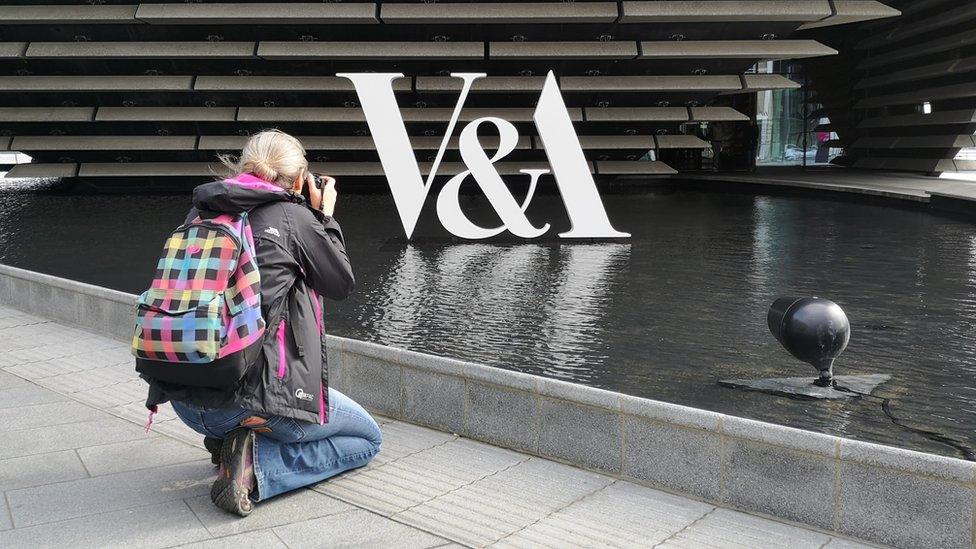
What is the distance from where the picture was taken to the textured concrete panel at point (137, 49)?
20.0 m

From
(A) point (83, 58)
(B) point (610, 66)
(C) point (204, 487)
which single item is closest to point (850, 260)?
(C) point (204, 487)

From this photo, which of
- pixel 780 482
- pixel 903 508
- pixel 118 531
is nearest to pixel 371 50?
pixel 118 531

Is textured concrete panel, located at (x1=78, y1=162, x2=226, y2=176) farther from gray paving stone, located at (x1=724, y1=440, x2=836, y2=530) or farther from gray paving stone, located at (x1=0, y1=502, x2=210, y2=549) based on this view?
gray paving stone, located at (x1=724, y1=440, x2=836, y2=530)

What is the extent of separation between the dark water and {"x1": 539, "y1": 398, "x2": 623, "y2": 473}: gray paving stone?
108 centimetres

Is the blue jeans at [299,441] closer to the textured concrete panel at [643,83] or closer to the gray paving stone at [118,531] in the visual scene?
the gray paving stone at [118,531]

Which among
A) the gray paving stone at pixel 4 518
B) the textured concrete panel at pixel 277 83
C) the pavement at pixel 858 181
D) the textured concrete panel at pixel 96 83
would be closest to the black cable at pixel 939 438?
the gray paving stone at pixel 4 518

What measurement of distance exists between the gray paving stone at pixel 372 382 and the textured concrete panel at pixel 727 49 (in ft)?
50.1

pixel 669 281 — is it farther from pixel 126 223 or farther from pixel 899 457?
pixel 126 223

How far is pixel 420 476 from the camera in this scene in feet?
16.1

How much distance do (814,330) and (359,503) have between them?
288cm

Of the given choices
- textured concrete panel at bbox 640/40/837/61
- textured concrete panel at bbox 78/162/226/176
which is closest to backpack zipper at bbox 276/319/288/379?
textured concrete panel at bbox 640/40/837/61

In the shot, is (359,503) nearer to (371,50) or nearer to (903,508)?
(903,508)

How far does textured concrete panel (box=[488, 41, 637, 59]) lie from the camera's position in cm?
1988

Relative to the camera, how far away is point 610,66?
21.0 meters
